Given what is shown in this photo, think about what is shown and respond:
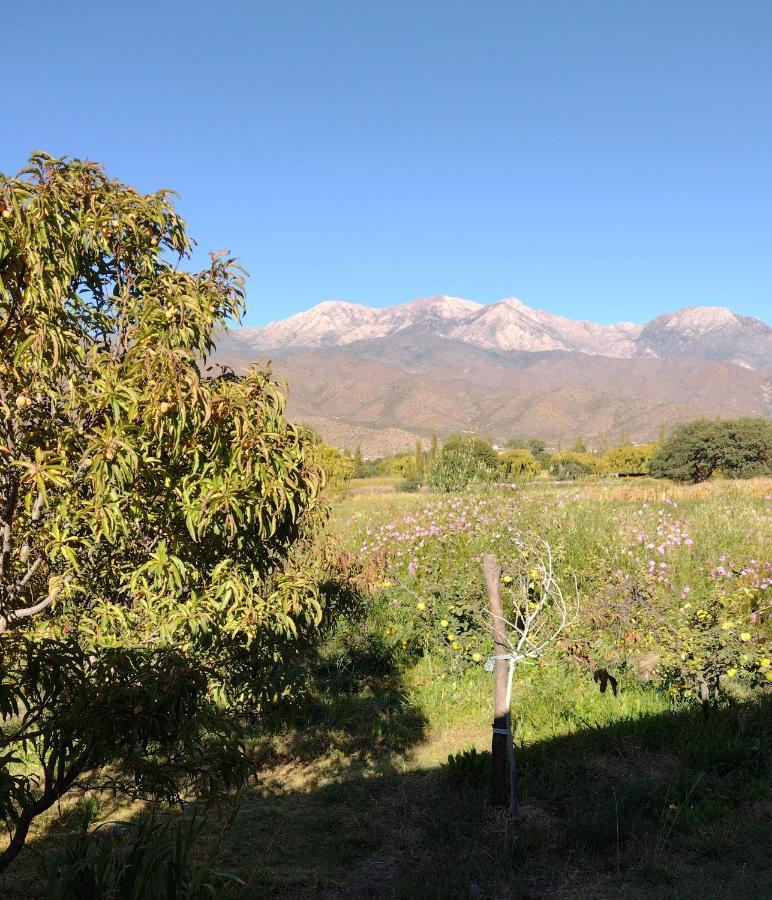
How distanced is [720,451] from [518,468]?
63.6 ft

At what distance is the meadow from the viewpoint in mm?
3826

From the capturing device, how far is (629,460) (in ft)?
186

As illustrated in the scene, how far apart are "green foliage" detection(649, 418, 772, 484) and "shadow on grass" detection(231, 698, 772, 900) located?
3012 centimetres

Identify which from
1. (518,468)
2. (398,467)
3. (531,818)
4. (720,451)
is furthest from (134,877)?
(398,467)

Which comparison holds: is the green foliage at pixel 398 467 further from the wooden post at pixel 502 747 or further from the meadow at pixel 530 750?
the wooden post at pixel 502 747

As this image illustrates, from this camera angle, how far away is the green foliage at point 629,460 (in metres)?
54.2

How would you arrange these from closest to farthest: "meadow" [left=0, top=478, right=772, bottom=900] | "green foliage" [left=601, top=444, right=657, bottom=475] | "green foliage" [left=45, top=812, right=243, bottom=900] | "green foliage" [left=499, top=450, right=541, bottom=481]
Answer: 1. "green foliage" [left=45, top=812, right=243, bottom=900]
2. "meadow" [left=0, top=478, right=772, bottom=900]
3. "green foliage" [left=499, top=450, right=541, bottom=481]
4. "green foliage" [left=601, top=444, right=657, bottom=475]

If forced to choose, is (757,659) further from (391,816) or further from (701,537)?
(701,537)

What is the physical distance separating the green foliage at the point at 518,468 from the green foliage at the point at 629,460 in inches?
288

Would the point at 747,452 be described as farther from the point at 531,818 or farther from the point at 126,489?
the point at 126,489

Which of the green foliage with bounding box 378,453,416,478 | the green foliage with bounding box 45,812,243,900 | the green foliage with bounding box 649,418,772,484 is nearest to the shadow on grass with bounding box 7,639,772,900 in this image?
the green foliage with bounding box 45,812,243,900

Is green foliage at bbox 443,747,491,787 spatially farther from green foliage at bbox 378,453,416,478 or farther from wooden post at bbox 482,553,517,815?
green foliage at bbox 378,453,416,478

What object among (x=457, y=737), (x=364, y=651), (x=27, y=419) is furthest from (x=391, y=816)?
(x=27, y=419)

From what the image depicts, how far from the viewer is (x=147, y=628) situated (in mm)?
3402
